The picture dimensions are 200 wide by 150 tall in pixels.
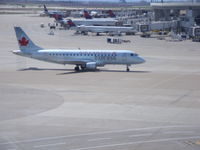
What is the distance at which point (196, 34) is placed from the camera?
5605 inches

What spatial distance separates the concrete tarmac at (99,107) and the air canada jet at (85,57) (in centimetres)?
153

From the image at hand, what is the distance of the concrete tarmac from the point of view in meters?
34.5

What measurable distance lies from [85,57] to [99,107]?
29.3m

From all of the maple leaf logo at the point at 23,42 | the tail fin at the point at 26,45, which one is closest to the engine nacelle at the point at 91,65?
the tail fin at the point at 26,45

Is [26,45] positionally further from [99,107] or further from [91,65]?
[99,107]

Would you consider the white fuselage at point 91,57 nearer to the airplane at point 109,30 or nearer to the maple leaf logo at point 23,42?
the maple leaf logo at point 23,42

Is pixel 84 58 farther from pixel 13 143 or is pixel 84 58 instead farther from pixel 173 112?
pixel 13 143

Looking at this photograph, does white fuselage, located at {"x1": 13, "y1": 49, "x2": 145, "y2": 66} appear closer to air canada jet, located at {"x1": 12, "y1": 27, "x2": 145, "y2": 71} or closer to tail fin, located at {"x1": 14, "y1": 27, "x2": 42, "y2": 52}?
air canada jet, located at {"x1": 12, "y1": 27, "x2": 145, "y2": 71}

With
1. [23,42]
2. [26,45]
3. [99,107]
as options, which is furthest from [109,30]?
[99,107]

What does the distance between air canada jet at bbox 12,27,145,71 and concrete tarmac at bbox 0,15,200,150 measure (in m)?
1.53

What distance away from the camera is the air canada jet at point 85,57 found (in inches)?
2926

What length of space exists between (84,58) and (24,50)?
31.1ft

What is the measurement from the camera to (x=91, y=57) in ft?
246

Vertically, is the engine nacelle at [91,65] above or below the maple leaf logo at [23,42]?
below
